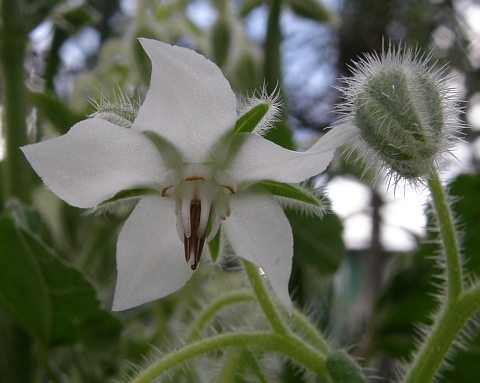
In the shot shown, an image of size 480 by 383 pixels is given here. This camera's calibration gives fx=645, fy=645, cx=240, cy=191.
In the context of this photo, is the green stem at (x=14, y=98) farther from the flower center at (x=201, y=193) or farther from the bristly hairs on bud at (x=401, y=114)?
the bristly hairs on bud at (x=401, y=114)

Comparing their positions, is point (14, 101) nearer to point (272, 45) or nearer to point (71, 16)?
point (71, 16)

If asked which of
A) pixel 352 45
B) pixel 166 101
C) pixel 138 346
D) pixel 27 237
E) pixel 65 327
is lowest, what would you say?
pixel 138 346

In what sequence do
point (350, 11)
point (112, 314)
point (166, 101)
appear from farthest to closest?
point (350, 11)
point (112, 314)
point (166, 101)

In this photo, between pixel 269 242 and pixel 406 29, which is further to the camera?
pixel 406 29

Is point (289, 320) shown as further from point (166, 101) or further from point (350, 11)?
point (350, 11)

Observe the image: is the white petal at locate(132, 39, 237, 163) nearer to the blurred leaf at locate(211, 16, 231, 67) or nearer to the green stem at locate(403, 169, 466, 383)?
the green stem at locate(403, 169, 466, 383)

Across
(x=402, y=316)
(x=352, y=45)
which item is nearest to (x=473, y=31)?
(x=352, y=45)

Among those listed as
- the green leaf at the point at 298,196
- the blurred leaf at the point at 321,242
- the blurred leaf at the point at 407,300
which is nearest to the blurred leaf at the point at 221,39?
the blurred leaf at the point at 321,242
